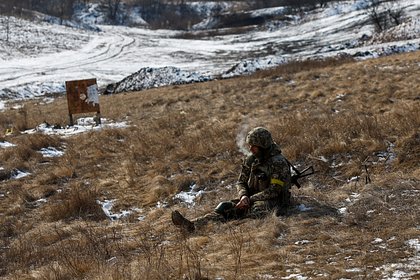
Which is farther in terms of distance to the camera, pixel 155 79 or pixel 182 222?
pixel 155 79

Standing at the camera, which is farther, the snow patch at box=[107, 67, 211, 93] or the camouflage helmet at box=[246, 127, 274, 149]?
the snow patch at box=[107, 67, 211, 93]

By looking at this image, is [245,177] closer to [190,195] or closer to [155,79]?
[190,195]

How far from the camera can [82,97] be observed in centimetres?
1461

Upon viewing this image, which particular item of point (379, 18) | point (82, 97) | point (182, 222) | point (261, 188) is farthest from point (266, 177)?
point (379, 18)

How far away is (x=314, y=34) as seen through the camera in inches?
2041

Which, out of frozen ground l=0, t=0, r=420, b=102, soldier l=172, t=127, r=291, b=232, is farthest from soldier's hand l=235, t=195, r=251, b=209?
frozen ground l=0, t=0, r=420, b=102

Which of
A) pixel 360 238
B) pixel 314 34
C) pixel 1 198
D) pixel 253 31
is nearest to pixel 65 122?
pixel 1 198

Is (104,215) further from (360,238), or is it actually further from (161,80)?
(161,80)

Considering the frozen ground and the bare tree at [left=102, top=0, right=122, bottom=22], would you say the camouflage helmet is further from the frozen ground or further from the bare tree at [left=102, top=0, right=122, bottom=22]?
the bare tree at [left=102, top=0, right=122, bottom=22]

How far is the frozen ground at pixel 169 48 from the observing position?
99.0 feet

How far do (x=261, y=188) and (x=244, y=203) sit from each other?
351 mm

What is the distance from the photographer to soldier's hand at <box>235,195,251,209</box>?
236 inches

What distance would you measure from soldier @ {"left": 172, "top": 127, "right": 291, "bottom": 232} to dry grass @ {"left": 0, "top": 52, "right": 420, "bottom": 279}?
209mm

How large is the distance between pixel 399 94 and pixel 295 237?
7.85 m
